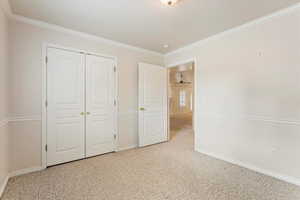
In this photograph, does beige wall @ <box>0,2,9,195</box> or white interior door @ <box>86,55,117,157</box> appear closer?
beige wall @ <box>0,2,9,195</box>

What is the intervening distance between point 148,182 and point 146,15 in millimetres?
2511

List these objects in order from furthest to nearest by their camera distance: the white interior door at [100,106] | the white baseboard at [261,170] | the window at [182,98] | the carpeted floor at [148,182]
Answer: the window at [182,98] < the white interior door at [100,106] < the white baseboard at [261,170] < the carpeted floor at [148,182]

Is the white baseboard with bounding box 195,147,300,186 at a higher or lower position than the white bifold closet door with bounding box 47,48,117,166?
lower

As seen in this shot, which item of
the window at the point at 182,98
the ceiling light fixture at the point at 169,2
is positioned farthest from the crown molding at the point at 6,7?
the window at the point at 182,98

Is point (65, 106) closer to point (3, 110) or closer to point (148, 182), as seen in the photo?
point (3, 110)

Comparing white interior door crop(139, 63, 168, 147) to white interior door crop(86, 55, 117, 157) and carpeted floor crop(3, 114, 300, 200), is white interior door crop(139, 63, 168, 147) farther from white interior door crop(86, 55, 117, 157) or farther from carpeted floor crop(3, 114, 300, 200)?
carpeted floor crop(3, 114, 300, 200)

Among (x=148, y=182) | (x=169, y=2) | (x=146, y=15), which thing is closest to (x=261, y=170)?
(x=148, y=182)

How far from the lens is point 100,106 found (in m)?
3.08

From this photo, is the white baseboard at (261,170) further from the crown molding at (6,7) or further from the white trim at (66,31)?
A: the crown molding at (6,7)

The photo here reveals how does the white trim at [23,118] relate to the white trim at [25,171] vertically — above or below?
above

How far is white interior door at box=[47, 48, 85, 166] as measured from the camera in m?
2.55

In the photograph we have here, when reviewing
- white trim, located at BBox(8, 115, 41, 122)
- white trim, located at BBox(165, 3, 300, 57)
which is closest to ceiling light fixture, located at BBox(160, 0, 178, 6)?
white trim, located at BBox(165, 3, 300, 57)

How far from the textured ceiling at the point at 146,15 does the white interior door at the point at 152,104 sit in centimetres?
103

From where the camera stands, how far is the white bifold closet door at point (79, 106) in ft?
8.45
